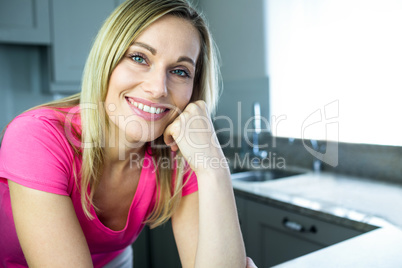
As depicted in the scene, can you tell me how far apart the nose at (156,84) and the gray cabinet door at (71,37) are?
6.43 ft

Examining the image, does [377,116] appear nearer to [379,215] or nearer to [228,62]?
[379,215]

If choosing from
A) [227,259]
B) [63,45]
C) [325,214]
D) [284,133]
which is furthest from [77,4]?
[227,259]

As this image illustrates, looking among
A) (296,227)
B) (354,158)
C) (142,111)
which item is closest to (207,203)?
(142,111)

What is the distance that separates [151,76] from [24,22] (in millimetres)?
2112

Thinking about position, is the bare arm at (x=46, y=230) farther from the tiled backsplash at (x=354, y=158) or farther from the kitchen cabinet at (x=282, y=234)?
the tiled backsplash at (x=354, y=158)

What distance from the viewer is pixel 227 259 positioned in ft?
2.84

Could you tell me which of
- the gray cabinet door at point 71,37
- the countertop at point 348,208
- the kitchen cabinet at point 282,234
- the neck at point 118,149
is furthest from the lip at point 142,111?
the gray cabinet door at point 71,37

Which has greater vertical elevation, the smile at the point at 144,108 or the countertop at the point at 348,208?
the smile at the point at 144,108

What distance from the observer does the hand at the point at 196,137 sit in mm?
969

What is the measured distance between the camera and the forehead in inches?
36.4

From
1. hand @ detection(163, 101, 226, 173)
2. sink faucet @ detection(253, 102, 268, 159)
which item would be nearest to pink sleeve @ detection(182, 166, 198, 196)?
hand @ detection(163, 101, 226, 173)

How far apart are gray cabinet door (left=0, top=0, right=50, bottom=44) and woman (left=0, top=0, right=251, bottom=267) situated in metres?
1.85

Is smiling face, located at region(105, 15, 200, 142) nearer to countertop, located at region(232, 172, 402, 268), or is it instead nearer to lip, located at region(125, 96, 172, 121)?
lip, located at region(125, 96, 172, 121)

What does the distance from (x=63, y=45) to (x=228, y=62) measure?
1.24 meters
